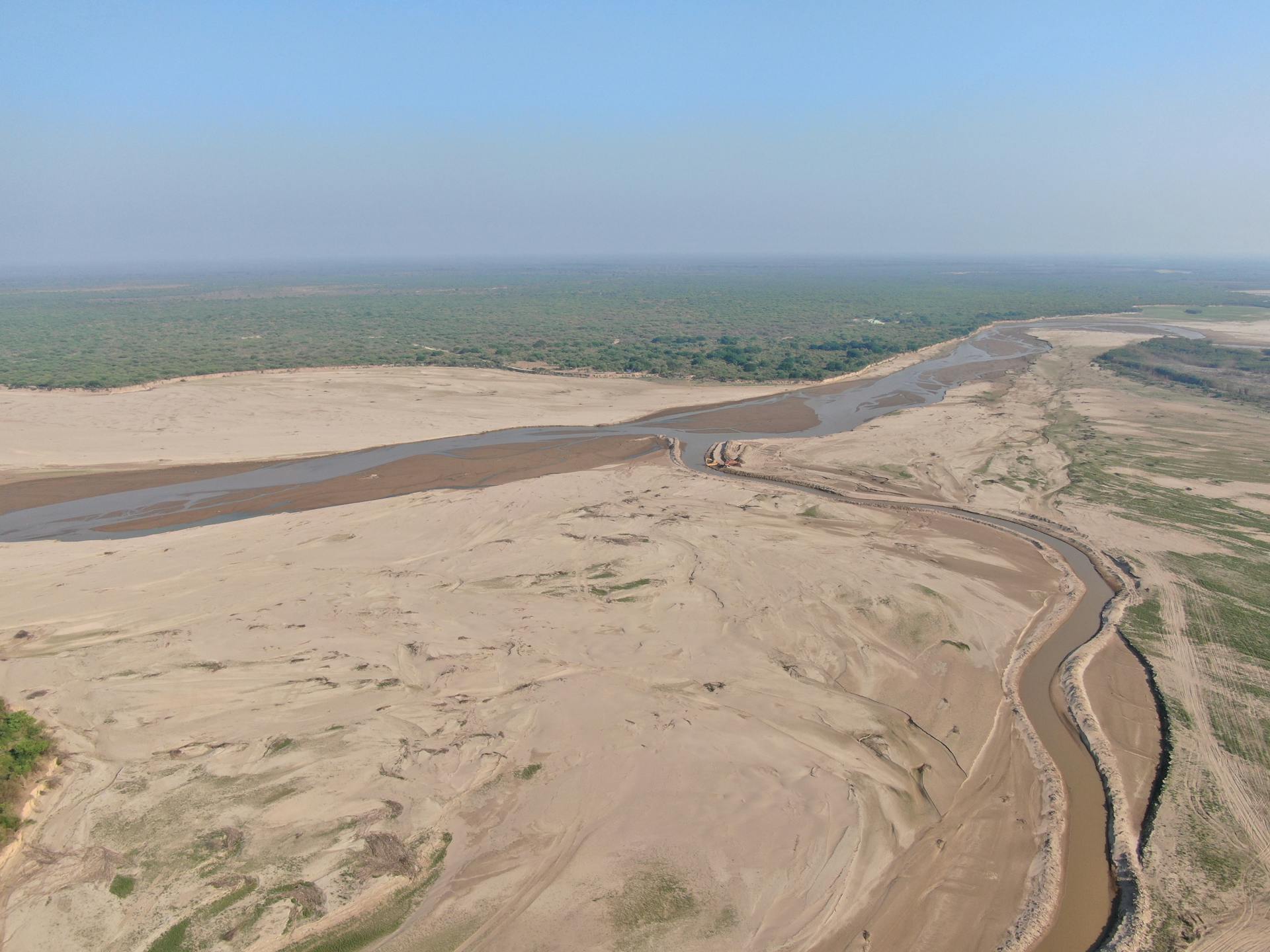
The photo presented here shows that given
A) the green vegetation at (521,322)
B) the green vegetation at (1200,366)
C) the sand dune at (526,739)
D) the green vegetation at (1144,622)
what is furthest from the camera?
the green vegetation at (521,322)

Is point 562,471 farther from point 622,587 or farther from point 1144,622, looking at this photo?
point 1144,622

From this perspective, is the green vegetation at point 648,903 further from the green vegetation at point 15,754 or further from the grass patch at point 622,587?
the green vegetation at point 15,754

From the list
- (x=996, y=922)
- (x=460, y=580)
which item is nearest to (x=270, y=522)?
(x=460, y=580)

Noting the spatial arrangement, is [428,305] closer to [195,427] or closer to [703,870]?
[195,427]

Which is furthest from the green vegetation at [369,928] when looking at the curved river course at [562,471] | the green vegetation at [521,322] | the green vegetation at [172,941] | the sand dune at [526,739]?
the green vegetation at [521,322]

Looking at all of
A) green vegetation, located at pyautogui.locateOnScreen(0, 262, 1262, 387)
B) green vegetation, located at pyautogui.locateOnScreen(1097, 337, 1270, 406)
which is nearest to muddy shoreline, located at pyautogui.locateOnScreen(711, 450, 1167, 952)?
green vegetation, located at pyautogui.locateOnScreen(0, 262, 1262, 387)
